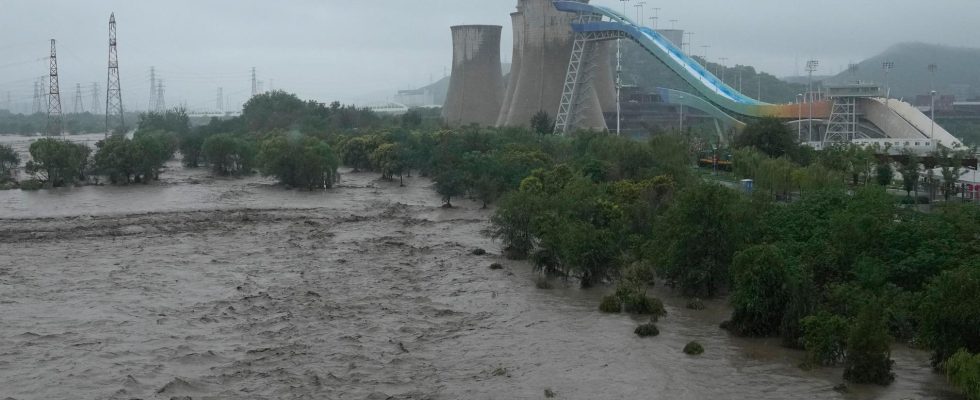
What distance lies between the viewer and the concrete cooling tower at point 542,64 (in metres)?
41.2

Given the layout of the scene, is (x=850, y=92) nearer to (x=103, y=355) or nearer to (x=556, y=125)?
(x=556, y=125)

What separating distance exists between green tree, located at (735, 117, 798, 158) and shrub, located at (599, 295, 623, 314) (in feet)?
46.9

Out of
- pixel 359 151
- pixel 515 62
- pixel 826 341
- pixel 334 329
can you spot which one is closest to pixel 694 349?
pixel 826 341

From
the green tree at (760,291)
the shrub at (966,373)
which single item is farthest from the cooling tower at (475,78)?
the shrub at (966,373)

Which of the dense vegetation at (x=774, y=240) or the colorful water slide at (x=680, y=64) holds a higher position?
the colorful water slide at (x=680, y=64)

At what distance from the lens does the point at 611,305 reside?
48.8 feet

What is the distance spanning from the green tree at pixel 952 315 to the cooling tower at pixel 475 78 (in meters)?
35.2

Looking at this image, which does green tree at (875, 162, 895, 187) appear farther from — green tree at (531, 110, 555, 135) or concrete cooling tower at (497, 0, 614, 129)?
green tree at (531, 110, 555, 135)

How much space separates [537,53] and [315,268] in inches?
986

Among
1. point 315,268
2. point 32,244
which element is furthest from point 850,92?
point 32,244

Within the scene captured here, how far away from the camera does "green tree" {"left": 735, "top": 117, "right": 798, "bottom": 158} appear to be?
1099 inches

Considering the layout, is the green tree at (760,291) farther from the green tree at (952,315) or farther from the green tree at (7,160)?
the green tree at (7,160)

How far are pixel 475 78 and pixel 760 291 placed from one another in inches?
1363

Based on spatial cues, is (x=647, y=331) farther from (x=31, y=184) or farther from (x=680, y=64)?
(x=680, y=64)
